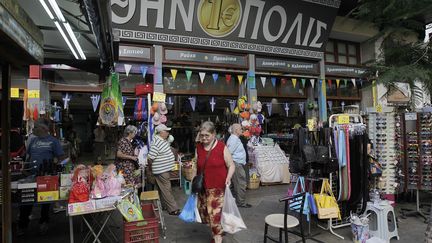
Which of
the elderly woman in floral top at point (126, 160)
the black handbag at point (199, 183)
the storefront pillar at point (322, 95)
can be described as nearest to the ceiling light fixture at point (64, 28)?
the elderly woman in floral top at point (126, 160)

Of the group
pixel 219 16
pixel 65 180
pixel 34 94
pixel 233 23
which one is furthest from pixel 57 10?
pixel 233 23

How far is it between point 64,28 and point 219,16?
5102 mm

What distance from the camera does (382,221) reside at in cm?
419

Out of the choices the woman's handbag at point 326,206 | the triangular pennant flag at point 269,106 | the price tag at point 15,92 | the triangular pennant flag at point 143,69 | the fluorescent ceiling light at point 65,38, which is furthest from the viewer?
the triangular pennant flag at point 269,106

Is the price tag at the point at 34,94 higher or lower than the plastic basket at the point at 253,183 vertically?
higher

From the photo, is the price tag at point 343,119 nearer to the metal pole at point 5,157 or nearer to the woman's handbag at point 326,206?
the woman's handbag at point 326,206

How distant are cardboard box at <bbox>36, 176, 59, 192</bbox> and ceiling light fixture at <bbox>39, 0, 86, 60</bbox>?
1876 millimetres

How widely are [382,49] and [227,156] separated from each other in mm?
2838

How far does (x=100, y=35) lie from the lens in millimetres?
3771

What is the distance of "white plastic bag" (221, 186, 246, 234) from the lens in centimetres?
363

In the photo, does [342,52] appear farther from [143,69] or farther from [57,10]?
[57,10]

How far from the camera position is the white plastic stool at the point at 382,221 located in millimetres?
4168

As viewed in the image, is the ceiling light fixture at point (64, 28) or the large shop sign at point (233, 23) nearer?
the ceiling light fixture at point (64, 28)

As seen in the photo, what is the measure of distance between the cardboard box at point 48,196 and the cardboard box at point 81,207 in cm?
57
